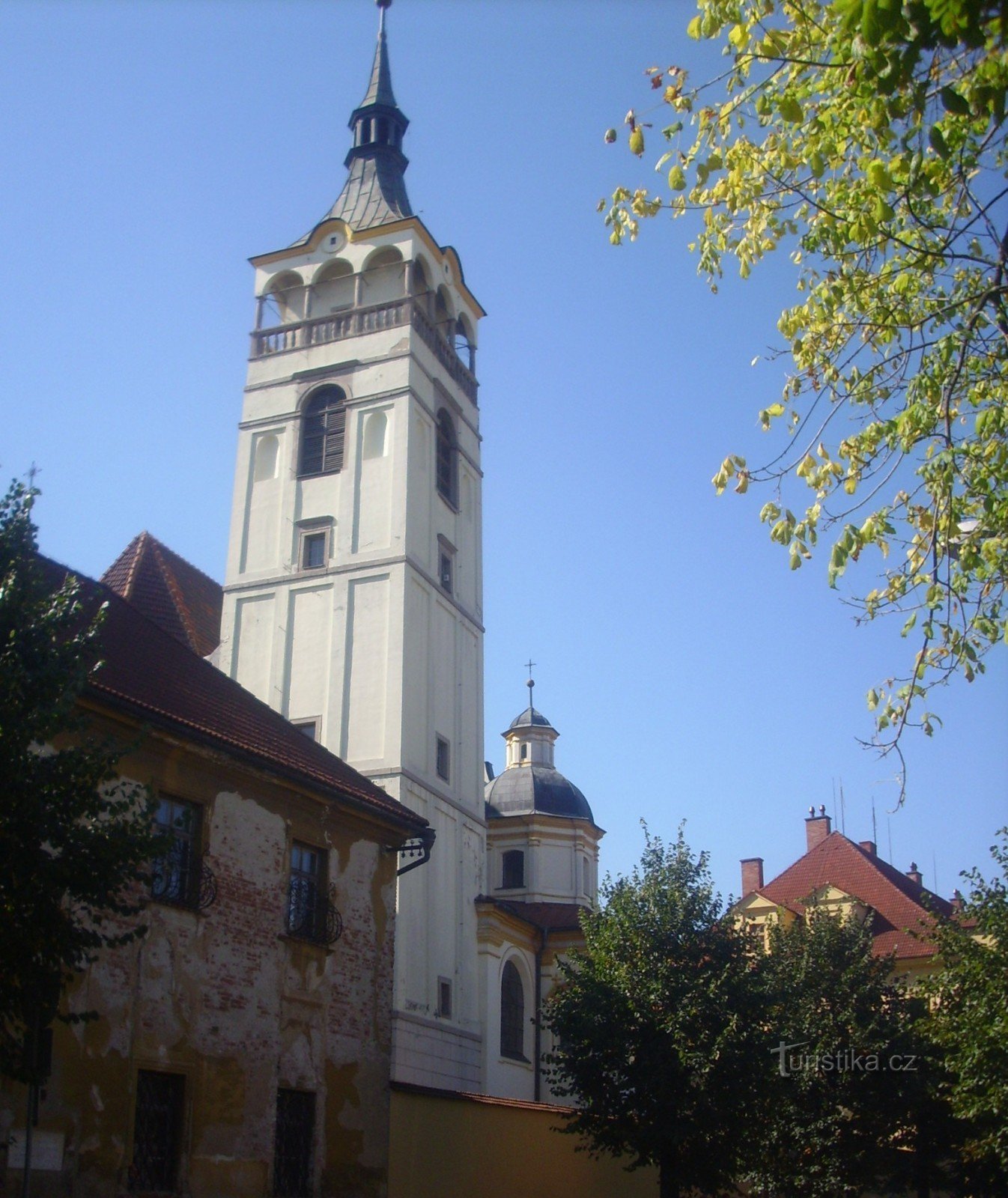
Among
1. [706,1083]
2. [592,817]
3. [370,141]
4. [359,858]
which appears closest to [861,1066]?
[706,1083]

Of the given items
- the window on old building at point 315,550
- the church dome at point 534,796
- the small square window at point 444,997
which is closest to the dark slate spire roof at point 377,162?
the window on old building at point 315,550

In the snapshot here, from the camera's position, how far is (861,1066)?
2261cm

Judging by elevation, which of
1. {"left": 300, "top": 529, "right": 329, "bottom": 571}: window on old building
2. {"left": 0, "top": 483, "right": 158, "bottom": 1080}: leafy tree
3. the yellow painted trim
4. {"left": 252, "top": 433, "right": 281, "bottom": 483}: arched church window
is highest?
the yellow painted trim

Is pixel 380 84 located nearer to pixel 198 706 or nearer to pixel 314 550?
pixel 314 550

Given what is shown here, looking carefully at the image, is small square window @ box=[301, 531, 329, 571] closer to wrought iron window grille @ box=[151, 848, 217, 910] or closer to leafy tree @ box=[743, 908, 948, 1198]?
leafy tree @ box=[743, 908, 948, 1198]

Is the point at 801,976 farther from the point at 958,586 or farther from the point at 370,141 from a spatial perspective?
the point at 370,141

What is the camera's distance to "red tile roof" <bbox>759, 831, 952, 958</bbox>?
34.9m

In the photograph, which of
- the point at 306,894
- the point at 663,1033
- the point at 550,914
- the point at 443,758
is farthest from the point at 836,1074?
the point at 550,914

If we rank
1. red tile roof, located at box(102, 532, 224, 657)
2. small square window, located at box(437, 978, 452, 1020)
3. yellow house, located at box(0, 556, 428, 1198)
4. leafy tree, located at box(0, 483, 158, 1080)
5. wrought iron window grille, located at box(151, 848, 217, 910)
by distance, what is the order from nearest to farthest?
1. leafy tree, located at box(0, 483, 158, 1080)
2. yellow house, located at box(0, 556, 428, 1198)
3. wrought iron window grille, located at box(151, 848, 217, 910)
4. small square window, located at box(437, 978, 452, 1020)
5. red tile roof, located at box(102, 532, 224, 657)

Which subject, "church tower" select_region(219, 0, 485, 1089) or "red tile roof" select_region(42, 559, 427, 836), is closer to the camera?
"red tile roof" select_region(42, 559, 427, 836)

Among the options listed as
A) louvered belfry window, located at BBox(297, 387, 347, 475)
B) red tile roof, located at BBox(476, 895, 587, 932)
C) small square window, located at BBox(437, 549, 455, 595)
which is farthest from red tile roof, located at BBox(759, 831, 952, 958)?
louvered belfry window, located at BBox(297, 387, 347, 475)

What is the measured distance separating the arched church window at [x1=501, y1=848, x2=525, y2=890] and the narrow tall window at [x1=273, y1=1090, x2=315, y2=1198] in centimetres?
3009

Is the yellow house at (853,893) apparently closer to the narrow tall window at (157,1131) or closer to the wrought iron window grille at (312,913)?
the wrought iron window grille at (312,913)

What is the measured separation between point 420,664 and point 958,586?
21128 mm
